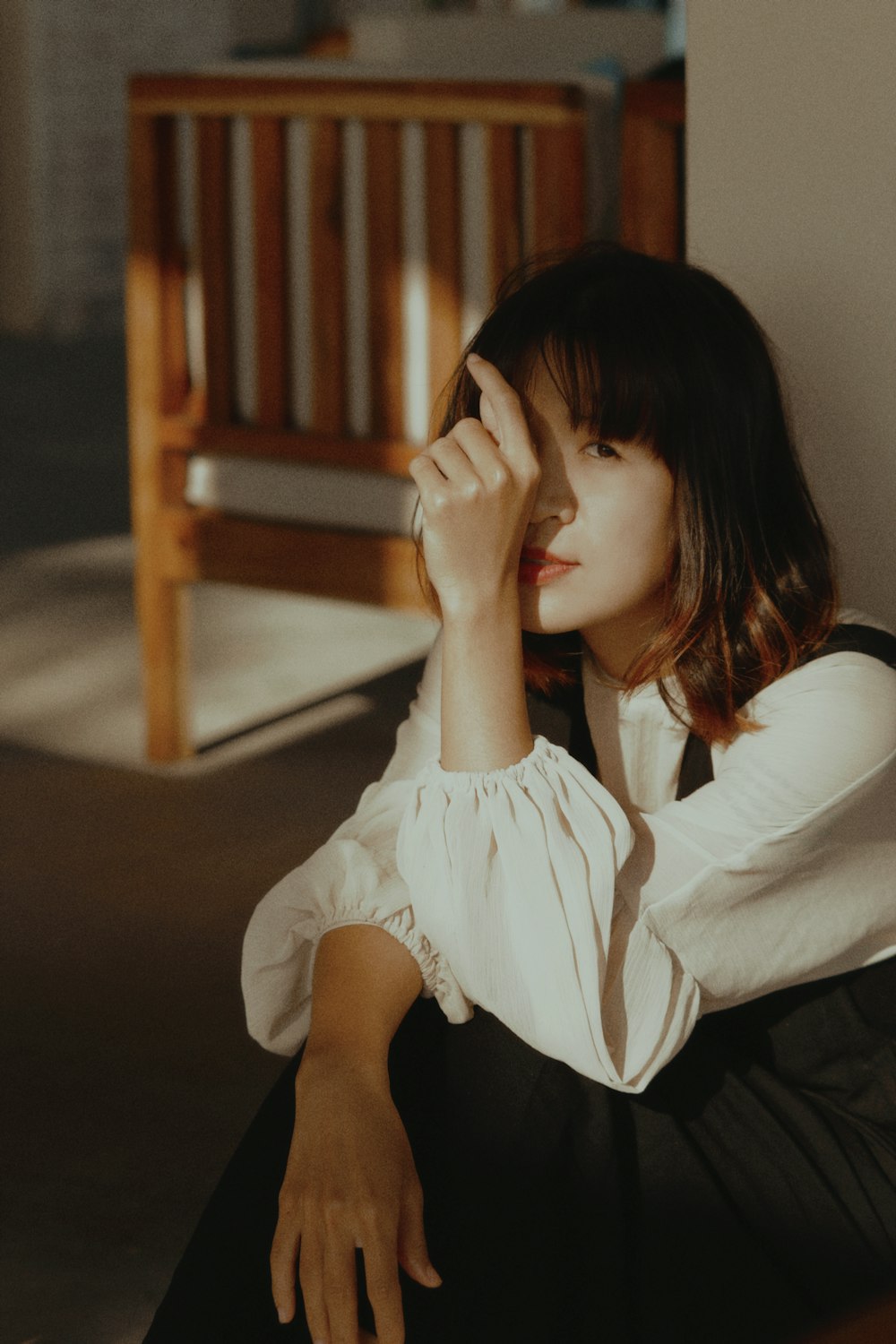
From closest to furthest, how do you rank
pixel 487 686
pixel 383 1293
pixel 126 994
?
pixel 383 1293
pixel 487 686
pixel 126 994

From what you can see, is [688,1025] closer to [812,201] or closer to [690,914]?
[690,914]

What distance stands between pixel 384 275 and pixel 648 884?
51.2 inches

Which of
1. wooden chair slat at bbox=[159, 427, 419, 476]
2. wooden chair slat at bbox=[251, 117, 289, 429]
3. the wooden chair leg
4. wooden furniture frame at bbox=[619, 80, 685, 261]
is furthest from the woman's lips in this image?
the wooden chair leg

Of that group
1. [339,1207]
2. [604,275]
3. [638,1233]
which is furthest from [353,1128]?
[604,275]

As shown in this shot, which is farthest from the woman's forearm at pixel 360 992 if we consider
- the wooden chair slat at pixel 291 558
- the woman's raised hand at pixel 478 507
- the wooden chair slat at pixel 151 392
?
the wooden chair slat at pixel 151 392

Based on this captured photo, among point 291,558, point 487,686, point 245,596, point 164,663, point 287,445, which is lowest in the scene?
point 245,596

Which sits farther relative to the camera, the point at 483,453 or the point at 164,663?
the point at 164,663

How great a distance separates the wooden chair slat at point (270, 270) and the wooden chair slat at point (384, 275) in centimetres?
13

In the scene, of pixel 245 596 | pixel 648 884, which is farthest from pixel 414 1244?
pixel 245 596

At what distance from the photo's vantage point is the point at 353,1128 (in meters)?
0.86

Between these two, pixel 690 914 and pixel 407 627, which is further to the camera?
pixel 407 627

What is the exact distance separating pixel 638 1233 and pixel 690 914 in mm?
173

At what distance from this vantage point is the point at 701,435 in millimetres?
958

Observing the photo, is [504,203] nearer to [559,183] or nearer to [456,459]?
[559,183]
